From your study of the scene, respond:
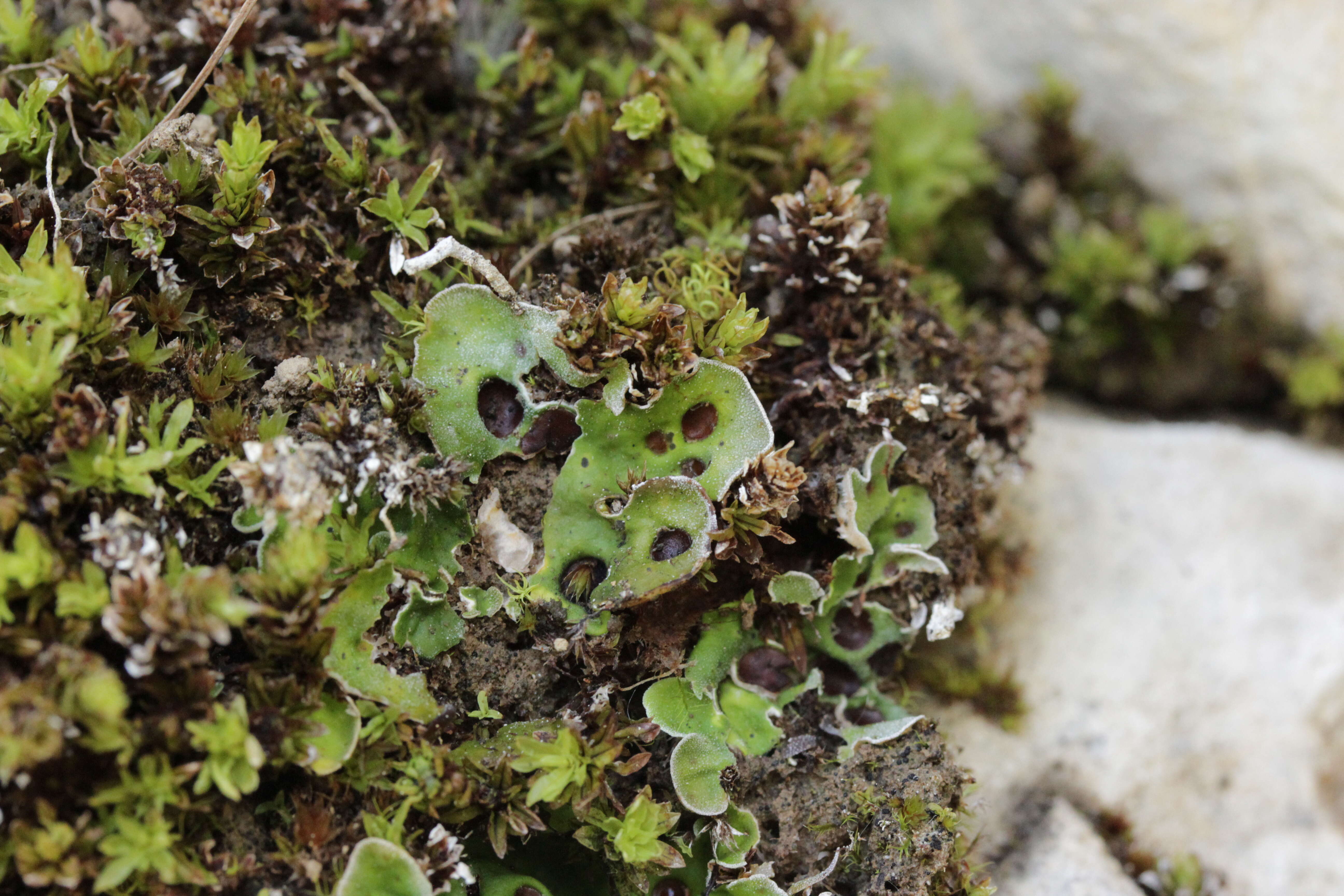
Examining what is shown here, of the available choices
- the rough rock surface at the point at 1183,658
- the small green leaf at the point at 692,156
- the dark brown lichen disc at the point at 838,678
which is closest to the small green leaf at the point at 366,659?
the dark brown lichen disc at the point at 838,678

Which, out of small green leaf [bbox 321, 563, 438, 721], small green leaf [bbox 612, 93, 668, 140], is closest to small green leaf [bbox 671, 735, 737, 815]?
small green leaf [bbox 321, 563, 438, 721]

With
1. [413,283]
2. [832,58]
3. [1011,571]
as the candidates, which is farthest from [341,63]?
[1011,571]

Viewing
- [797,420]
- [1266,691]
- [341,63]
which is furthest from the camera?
[1266,691]

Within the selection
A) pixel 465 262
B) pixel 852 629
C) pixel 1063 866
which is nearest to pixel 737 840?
pixel 852 629

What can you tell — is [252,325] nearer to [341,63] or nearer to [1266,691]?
[341,63]

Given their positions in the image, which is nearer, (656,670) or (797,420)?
(656,670)
